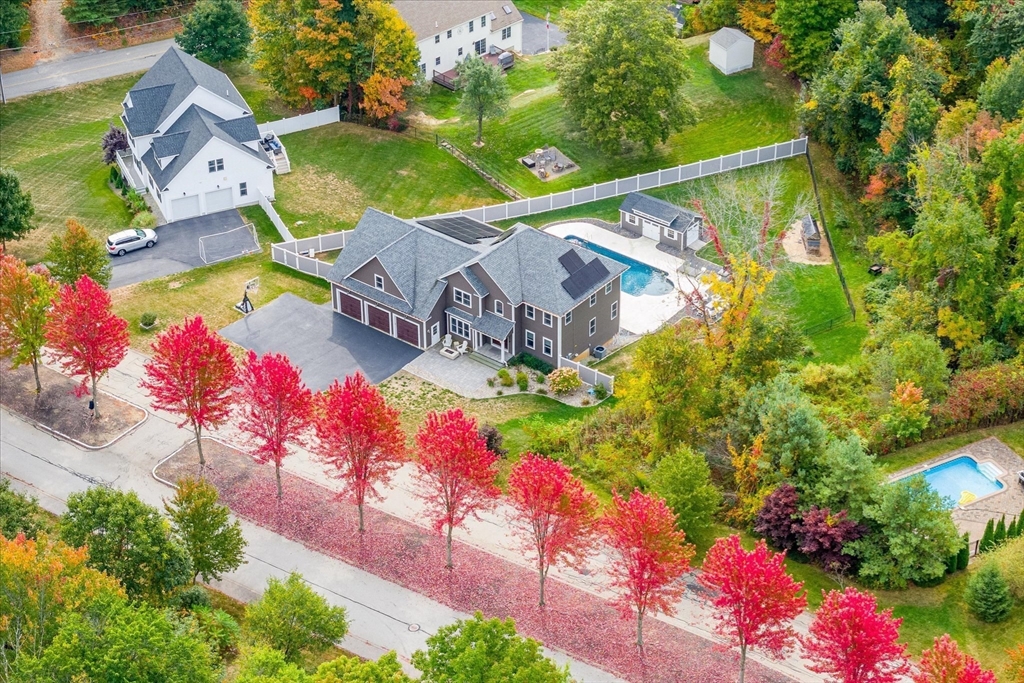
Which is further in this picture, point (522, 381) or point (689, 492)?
point (522, 381)

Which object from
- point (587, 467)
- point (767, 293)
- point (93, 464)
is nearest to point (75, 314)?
point (93, 464)

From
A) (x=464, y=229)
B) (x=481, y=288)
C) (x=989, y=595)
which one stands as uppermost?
(x=481, y=288)

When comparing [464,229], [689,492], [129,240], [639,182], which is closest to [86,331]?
[129,240]

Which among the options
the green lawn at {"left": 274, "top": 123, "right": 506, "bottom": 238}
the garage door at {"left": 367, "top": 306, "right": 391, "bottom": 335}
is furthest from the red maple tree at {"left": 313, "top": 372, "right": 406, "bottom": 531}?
the green lawn at {"left": 274, "top": 123, "right": 506, "bottom": 238}

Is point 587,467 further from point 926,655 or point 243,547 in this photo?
point 926,655

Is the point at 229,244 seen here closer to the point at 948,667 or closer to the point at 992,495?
the point at 992,495
